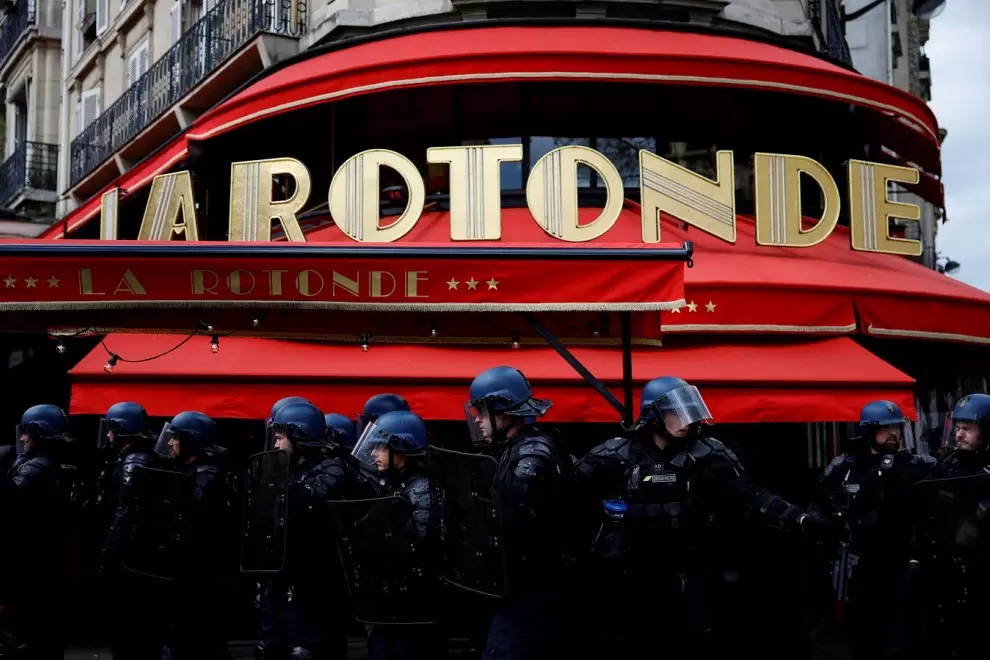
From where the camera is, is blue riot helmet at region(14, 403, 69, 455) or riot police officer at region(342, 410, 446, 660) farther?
blue riot helmet at region(14, 403, 69, 455)

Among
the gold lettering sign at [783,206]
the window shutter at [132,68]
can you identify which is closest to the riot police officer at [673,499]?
the gold lettering sign at [783,206]

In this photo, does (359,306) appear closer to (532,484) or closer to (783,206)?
(532,484)

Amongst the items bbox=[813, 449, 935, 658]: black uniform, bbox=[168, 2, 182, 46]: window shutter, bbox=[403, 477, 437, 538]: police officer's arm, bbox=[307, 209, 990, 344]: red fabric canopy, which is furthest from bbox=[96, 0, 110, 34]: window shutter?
bbox=[813, 449, 935, 658]: black uniform

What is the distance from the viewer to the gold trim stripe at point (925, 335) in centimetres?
1004

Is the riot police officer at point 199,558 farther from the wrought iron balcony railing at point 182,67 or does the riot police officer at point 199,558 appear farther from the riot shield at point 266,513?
the wrought iron balcony railing at point 182,67

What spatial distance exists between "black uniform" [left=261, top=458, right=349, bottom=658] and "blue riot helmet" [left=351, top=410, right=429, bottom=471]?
0.24 metres

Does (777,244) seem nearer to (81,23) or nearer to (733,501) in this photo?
(733,501)

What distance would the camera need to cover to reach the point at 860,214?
10961 millimetres

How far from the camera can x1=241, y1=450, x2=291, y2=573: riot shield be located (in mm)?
6480

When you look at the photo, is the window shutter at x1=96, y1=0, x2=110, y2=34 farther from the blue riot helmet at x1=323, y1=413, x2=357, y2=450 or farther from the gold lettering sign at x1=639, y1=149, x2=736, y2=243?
the blue riot helmet at x1=323, y1=413, x2=357, y2=450

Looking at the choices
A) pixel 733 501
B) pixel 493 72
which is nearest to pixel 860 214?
pixel 493 72

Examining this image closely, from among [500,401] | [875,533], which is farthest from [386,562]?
[875,533]

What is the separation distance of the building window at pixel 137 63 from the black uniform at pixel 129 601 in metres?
13.0

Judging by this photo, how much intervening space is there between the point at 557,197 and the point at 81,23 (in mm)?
15923
